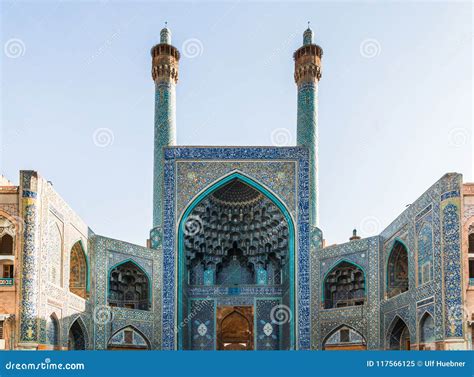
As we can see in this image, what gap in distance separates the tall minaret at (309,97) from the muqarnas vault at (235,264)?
5 cm

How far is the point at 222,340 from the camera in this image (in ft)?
63.7

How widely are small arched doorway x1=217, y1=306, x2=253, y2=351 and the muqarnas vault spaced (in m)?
0.04

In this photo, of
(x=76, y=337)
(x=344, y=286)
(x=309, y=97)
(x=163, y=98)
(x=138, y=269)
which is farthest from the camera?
(x=163, y=98)

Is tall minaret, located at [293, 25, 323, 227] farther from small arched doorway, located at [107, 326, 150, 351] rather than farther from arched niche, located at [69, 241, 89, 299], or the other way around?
arched niche, located at [69, 241, 89, 299]

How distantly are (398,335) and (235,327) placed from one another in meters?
5.85

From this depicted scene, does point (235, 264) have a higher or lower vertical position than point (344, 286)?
higher

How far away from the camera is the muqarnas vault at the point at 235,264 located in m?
11.8

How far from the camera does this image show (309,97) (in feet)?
67.5

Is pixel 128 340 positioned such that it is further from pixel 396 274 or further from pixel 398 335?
pixel 396 274

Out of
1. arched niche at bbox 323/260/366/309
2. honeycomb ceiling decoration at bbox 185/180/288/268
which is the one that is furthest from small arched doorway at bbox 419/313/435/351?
honeycomb ceiling decoration at bbox 185/180/288/268

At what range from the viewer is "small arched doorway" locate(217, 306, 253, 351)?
1908 cm

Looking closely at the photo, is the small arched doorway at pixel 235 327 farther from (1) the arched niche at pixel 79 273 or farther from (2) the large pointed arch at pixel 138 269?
(1) the arched niche at pixel 79 273

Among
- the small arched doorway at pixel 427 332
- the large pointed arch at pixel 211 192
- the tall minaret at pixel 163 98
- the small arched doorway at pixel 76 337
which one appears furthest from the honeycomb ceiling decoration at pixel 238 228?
the small arched doorway at pixel 427 332

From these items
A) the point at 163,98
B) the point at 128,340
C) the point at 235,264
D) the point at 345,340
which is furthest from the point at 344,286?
the point at 163,98
